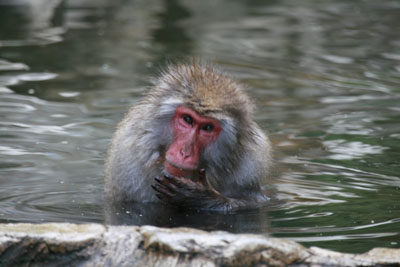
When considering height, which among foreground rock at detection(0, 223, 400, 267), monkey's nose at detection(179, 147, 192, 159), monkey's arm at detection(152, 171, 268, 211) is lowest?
monkey's arm at detection(152, 171, 268, 211)

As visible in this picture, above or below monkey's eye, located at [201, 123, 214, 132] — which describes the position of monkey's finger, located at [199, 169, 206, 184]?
below

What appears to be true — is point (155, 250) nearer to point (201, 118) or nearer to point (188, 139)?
point (188, 139)

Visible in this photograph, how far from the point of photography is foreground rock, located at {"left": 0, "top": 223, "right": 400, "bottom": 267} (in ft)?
12.4

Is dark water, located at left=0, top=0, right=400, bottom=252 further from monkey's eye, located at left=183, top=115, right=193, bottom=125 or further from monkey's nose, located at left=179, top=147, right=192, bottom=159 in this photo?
monkey's eye, located at left=183, top=115, right=193, bottom=125

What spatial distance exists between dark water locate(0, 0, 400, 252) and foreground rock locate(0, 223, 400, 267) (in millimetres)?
856

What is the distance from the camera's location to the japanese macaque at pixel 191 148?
17.4 ft

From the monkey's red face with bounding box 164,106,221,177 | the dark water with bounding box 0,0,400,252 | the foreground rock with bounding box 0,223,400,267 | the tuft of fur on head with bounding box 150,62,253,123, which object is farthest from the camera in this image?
the dark water with bounding box 0,0,400,252

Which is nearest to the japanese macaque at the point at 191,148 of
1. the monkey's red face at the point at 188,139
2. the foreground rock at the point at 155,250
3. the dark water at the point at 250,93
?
the monkey's red face at the point at 188,139

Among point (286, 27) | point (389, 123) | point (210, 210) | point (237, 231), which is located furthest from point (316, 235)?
point (286, 27)

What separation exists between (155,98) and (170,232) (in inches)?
74.9

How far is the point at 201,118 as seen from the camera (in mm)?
5328

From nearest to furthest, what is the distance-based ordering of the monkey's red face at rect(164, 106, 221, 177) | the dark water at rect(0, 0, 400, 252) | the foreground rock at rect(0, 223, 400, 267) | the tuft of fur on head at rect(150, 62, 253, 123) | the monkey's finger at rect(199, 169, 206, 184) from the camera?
the foreground rock at rect(0, 223, 400, 267), the monkey's red face at rect(164, 106, 221, 177), the monkey's finger at rect(199, 169, 206, 184), the tuft of fur on head at rect(150, 62, 253, 123), the dark water at rect(0, 0, 400, 252)

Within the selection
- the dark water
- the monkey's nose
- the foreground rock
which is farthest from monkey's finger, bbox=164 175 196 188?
the foreground rock

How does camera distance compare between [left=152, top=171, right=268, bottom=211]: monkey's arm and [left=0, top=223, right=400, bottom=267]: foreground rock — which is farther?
[left=152, top=171, right=268, bottom=211]: monkey's arm
